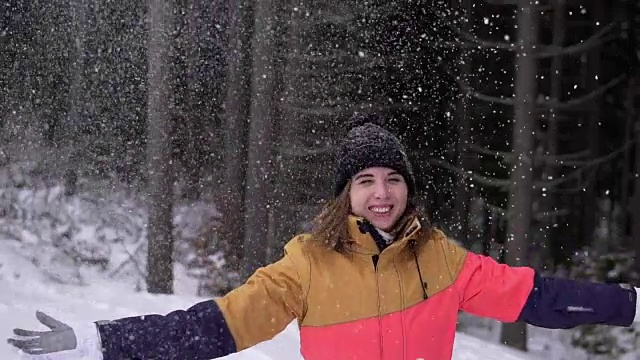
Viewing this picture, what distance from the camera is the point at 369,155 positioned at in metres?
2.90

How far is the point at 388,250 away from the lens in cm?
269

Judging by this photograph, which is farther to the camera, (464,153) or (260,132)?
(464,153)

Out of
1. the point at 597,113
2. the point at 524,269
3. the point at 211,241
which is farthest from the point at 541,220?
the point at 524,269

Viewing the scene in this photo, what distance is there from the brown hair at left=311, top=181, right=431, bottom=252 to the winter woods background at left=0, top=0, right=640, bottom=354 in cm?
661

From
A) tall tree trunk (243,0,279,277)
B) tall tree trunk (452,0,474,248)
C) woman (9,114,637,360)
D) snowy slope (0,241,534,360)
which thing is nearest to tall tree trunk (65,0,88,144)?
tall tree trunk (243,0,279,277)

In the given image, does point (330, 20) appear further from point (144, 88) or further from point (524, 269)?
point (524, 269)

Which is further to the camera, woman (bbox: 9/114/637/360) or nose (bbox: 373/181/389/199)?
nose (bbox: 373/181/389/199)

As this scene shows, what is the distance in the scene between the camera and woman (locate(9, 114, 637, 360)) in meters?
2.56

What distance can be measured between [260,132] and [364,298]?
919cm

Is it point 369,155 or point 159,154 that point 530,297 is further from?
point 159,154

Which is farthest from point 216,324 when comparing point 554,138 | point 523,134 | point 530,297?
point 554,138

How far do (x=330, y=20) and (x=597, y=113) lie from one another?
4.38m

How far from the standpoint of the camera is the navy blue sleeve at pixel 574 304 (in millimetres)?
2883

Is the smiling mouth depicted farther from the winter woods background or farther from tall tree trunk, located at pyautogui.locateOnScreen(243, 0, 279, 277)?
tall tree trunk, located at pyautogui.locateOnScreen(243, 0, 279, 277)
